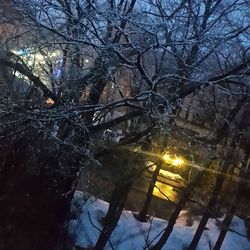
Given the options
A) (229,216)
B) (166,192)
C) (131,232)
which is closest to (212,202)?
(229,216)

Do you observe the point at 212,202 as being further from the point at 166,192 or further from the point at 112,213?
the point at 166,192

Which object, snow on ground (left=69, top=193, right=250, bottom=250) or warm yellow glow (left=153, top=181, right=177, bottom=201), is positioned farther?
warm yellow glow (left=153, top=181, right=177, bottom=201)

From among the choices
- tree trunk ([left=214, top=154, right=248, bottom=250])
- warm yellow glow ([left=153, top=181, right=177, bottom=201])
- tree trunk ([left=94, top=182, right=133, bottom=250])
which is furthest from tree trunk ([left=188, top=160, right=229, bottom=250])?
warm yellow glow ([left=153, top=181, right=177, bottom=201])

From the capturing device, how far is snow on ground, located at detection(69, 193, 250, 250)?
56.0 feet

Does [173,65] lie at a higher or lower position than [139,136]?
higher

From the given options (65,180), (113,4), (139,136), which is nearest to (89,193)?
(65,180)

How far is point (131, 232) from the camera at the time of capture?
1803cm

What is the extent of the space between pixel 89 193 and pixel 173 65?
5.31 m

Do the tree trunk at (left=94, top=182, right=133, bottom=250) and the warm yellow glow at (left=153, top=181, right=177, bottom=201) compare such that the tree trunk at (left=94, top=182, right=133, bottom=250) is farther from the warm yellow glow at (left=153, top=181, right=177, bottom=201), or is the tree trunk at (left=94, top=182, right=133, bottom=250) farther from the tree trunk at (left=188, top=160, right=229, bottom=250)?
the warm yellow glow at (left=153, top=181, right=177, bottom=201)

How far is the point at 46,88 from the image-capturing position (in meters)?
12.0

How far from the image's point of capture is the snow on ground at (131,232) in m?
17.1

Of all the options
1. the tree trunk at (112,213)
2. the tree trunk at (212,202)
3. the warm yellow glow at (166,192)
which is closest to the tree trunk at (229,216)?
the tree trunk at (212,202)

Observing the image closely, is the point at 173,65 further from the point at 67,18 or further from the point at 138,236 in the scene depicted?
the point at 138,236

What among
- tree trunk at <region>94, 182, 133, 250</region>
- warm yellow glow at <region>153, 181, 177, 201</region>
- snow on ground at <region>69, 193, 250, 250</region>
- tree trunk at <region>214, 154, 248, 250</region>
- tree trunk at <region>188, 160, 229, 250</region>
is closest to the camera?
tree trunk at <region>94, 182, 133, 250</region>
